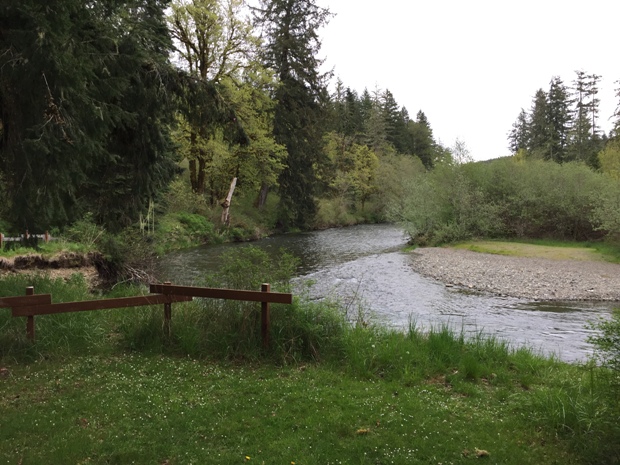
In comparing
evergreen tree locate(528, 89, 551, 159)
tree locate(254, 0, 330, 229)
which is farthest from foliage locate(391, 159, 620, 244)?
evergreen tree locate(528, 89, 551, 159)

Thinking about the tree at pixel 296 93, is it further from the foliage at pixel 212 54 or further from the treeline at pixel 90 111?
the treeline at pixel 90 111

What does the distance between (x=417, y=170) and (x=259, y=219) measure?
2531cm

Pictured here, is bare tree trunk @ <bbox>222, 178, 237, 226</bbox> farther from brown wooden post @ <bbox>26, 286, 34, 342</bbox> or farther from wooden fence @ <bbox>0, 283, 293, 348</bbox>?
brown wooden post @ <bbox>26, 286, 34, 342</bbox>

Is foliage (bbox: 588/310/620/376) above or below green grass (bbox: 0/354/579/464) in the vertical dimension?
above

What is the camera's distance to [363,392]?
4.78 meters

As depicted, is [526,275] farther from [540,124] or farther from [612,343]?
[540,124]

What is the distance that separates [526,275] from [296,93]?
883 inches

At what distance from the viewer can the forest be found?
4.98 meters

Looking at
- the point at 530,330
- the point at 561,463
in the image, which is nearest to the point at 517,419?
the point at 561,463

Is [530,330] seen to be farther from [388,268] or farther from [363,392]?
[388,268]

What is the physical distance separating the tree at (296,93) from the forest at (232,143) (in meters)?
0.11

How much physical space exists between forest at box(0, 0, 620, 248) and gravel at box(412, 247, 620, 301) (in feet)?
17.9

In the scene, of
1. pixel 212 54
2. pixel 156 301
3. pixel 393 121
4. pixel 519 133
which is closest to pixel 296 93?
pixel 212 54

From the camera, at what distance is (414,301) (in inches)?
531
